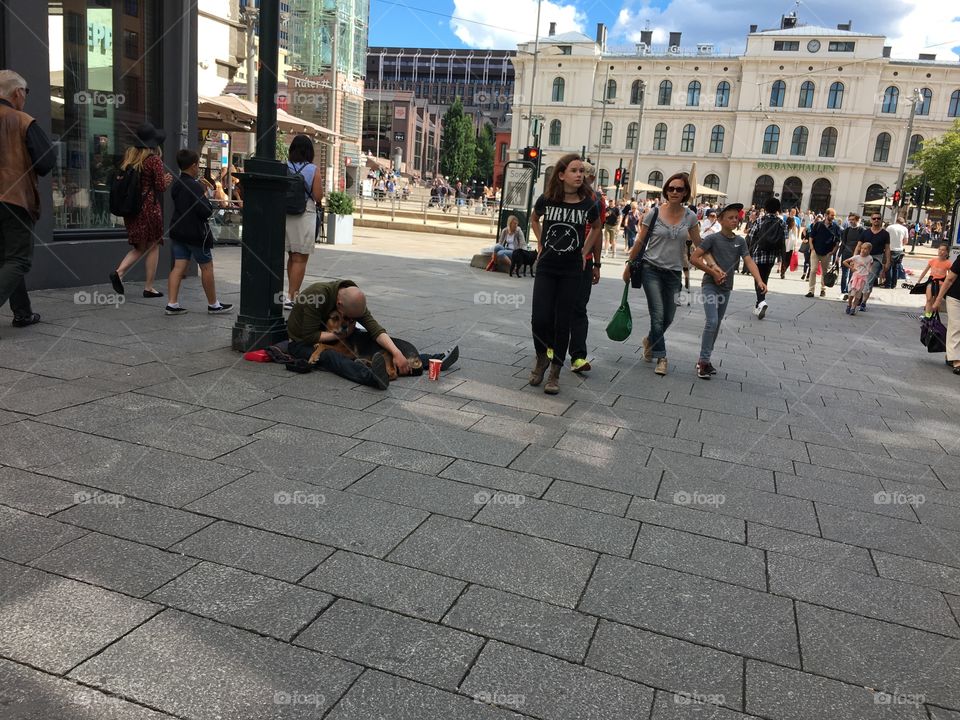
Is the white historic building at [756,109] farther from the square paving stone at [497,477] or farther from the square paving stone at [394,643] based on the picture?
the square paving stone at [394,643]

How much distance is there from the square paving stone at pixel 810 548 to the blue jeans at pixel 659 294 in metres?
3.60

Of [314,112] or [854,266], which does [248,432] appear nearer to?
[854,266]

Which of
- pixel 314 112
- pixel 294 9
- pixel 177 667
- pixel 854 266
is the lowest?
pixel 177 667

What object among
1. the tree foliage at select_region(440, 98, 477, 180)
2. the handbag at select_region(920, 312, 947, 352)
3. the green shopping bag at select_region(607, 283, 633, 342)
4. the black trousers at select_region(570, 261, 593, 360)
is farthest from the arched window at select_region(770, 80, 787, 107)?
the black trousers at select_region(570, 261, 593, 360)

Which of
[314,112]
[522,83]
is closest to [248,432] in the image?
[314,112]

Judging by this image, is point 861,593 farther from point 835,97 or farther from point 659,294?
point 835,97

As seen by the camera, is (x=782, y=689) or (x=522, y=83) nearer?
(x=782, y=689)

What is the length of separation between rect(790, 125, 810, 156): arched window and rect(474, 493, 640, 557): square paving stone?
74676 mm

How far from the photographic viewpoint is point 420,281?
12.4m

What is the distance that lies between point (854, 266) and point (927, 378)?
587 centimetres

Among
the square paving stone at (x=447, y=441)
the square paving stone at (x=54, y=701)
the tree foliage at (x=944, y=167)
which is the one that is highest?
the tree foliage at (x=944, y=167)

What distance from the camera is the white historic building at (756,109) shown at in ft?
222

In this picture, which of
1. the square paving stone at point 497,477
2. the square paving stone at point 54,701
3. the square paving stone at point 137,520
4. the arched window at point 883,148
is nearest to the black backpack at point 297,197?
the square paving stone at point 497,477

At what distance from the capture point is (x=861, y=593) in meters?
3.11
